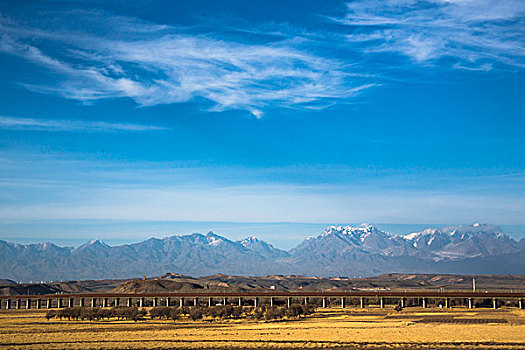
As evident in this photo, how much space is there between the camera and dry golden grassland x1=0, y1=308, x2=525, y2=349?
68688mm

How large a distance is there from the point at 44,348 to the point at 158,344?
39.0 ft

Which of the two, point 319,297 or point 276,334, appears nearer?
point 276,334

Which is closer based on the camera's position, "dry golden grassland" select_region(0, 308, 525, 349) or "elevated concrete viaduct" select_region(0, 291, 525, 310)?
"dry golden grassland" select_region(0, 308, 525, 349)

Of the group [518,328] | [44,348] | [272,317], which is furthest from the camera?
[272,317]

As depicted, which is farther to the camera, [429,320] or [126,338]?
[429,320]

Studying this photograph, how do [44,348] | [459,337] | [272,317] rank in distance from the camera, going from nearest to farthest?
1. [44,348]
2. [459,337]
3. [272,317]

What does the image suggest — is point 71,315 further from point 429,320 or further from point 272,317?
point 429,320

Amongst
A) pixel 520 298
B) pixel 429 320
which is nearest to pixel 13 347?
pixel 429 320

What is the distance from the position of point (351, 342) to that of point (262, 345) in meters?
9.81

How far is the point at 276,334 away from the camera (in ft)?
270

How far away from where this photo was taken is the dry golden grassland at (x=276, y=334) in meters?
68.7

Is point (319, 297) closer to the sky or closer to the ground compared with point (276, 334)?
closer to the ground

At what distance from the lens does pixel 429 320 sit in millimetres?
103062

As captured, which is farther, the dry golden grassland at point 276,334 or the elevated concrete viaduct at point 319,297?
the elevated concrete viaduct at point 319,297
